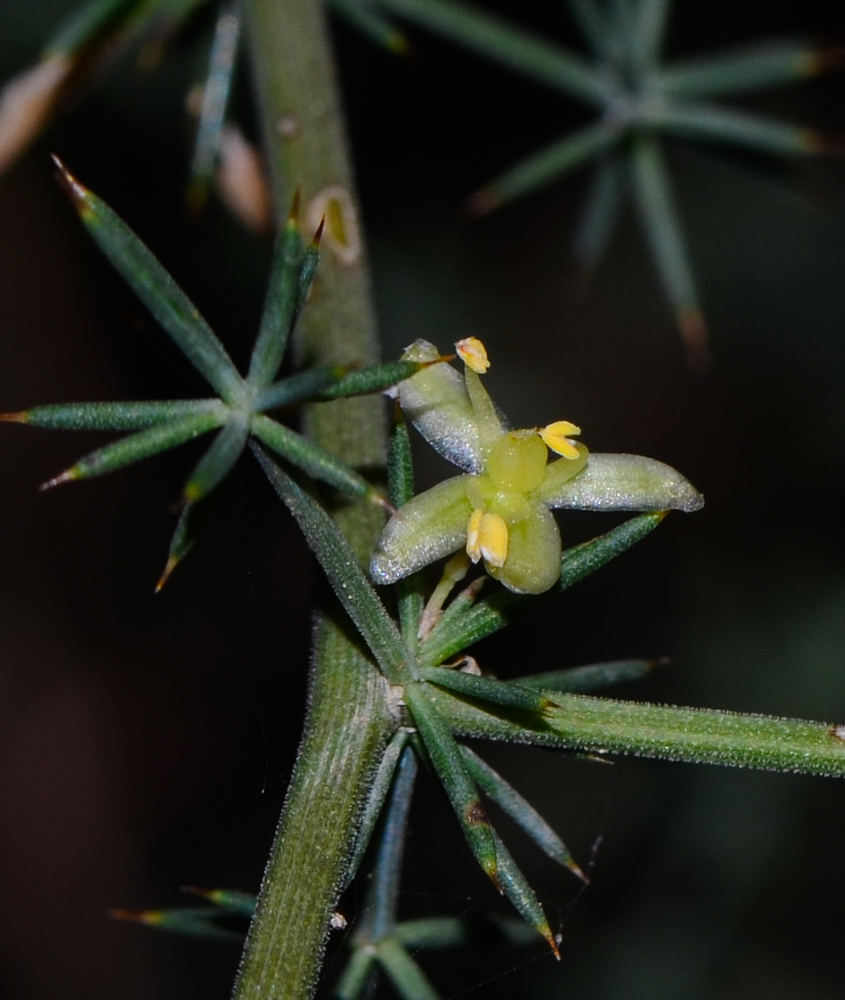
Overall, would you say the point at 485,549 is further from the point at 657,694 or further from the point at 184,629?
the point at 184,629

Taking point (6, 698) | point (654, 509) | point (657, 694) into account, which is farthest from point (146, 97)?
point (654, 509)

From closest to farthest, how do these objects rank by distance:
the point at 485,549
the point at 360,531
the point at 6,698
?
the point at 485,549 < the point at 360,531 < the point at 6,698

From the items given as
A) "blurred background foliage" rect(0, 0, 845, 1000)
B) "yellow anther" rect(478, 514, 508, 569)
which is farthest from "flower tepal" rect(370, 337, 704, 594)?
"blurred background foliage" rect(0, 0, 845, 1000)

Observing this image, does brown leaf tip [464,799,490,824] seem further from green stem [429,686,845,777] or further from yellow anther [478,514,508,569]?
yellow anther [478,514,508,569]

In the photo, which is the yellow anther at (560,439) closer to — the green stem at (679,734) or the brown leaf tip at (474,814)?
the green stem at (679,734)

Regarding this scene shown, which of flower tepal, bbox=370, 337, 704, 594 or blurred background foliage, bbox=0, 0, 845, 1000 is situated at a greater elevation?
blurred background foliage, bbox=0, 0, 845, 1000

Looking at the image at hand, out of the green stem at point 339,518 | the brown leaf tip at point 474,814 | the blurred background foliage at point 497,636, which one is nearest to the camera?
the brown leaf tip at point 474,814

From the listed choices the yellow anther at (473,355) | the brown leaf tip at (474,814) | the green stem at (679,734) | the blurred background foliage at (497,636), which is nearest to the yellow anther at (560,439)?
the yellow anther at (473,355)
